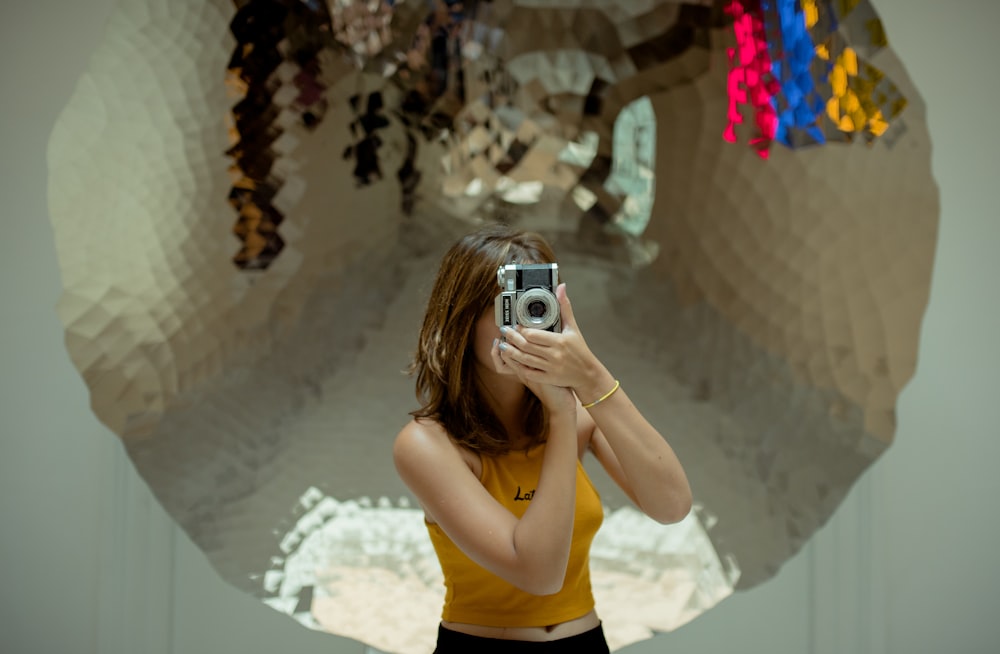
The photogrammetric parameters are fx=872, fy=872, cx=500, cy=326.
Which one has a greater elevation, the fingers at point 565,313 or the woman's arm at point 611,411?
the fingers at point 565,313

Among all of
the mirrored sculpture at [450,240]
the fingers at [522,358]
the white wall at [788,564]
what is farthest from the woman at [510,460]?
the white wall at [788,564]

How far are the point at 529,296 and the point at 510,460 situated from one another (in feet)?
0.60

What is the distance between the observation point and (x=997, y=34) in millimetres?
1469

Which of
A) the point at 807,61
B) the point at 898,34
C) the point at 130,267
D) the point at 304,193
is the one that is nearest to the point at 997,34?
the point at 898,34

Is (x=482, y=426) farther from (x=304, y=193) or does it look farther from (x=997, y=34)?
(x=997, y=34)

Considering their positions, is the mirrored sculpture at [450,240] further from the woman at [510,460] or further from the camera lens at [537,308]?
the camera lens at [537,308]

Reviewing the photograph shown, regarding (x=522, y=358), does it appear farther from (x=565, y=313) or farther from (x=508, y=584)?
(x=508, y=584)

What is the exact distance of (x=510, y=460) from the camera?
794 mm

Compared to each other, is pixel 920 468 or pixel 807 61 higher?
pixel 807 61

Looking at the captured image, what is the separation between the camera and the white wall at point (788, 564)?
141 centimetres

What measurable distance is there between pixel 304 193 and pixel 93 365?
36 centimetres

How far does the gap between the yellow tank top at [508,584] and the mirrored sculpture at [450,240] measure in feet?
0.98

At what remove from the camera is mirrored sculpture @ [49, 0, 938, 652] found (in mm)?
1018

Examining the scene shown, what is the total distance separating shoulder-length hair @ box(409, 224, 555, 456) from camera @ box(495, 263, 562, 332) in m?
0.06
